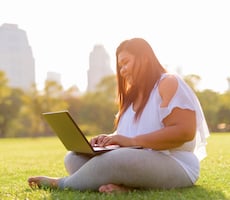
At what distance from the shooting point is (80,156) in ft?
12.0

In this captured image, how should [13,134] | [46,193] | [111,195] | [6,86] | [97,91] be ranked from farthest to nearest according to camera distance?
[97,91]
[13,134]
[6,86]
[46,193]
[111,195]

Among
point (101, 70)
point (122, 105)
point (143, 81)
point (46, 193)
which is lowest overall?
point (101, 70)

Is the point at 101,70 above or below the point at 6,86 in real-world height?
below

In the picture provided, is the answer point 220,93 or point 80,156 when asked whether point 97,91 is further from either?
point 80,156

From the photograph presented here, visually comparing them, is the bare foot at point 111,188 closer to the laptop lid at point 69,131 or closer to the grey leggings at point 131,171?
the grey leggings at point 131,171

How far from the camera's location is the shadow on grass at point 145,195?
3.04 meters

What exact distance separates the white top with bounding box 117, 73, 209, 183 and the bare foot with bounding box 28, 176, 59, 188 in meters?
0.62

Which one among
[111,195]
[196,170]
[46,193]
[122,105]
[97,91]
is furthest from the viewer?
[97,91]

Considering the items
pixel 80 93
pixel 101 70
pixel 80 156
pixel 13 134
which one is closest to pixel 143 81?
pixel 80 156

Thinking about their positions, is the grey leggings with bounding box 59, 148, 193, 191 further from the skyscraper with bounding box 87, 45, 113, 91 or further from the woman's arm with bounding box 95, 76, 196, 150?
the skyscraper with bounding box 87, 45, 113, 91

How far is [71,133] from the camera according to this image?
3.23m

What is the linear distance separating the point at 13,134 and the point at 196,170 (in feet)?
143

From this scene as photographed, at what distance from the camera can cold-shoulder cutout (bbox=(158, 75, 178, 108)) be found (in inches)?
128

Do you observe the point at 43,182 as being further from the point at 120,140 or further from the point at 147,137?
the point at 147,137
